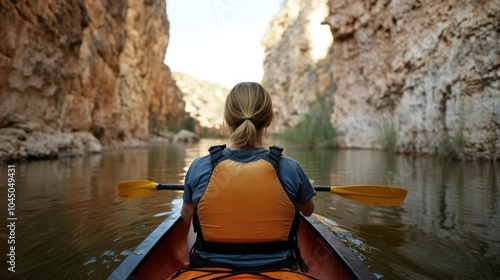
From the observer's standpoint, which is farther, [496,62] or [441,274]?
[496,62]

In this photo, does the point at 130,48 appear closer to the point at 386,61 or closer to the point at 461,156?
the point at 386,61

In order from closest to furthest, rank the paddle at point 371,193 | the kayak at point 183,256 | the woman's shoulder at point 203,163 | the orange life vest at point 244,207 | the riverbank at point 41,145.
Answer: the orange life vest at point 244,207 < the woman's shoulder at point 203,163 < the kayak at point 183,256 < the paddle at point 371,193 < the riverbank at point 41,145

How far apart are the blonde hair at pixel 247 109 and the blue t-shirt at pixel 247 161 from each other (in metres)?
0.06

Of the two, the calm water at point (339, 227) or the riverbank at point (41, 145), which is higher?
the riverbank at point (41, 145)

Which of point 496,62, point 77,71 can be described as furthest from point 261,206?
point 77,71

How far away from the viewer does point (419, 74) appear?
34.8ft

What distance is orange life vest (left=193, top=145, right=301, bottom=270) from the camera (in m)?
1.29

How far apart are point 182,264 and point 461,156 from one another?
306 inches

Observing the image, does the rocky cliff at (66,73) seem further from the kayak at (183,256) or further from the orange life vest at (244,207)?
the orange life vest at (244,207)

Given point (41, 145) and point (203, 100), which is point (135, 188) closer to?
point (41, 145)

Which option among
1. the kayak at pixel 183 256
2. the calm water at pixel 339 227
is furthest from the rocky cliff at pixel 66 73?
the kayak at pixel 183 256

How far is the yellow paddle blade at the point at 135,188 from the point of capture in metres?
2.51

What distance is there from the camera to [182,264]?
2084mm

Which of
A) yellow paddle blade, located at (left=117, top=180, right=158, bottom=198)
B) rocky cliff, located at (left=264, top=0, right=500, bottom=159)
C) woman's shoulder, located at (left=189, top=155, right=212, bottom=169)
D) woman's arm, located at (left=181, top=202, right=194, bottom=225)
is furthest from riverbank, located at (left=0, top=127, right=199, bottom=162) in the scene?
rocky cliff, located at (left=264, top=0, right=500, bottom=159)
